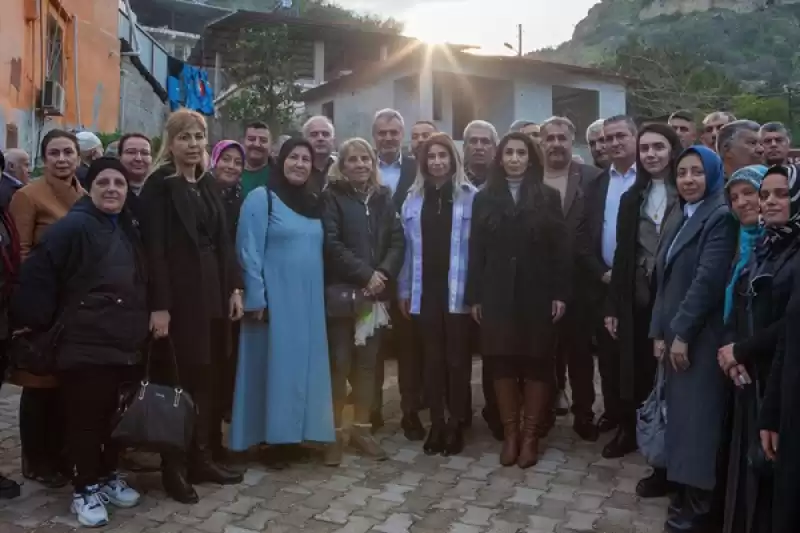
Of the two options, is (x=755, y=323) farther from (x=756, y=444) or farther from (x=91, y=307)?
(x=91, y=307)

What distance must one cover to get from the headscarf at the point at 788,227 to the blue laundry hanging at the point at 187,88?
22.4 metres

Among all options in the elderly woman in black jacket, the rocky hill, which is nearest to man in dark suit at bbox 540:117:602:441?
the elderly woman in black jacket

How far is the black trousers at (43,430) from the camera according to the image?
4527 mm

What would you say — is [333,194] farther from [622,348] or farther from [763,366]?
[763,366]

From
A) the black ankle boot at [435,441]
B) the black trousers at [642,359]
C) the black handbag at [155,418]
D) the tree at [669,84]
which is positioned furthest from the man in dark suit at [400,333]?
the tree at [669,84]

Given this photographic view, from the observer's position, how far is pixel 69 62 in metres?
12.4

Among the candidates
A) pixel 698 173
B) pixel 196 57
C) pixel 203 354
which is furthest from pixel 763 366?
pixel 196 57

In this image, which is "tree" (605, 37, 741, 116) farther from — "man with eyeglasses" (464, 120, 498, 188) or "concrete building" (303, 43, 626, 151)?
"man with eyeglasses" (464, 120, 498, 188)

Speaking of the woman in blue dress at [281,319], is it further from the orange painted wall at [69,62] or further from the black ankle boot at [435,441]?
the orange painted wall at [69,62]

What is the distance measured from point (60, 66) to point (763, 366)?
37.9ft

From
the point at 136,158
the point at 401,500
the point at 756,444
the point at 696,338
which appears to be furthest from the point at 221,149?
the point at 756,444

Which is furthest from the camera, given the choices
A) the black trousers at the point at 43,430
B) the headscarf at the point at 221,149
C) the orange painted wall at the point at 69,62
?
the orange painted wall at the point at 69,62

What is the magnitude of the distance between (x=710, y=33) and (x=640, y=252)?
5552 cm

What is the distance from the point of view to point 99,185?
4016 mm
